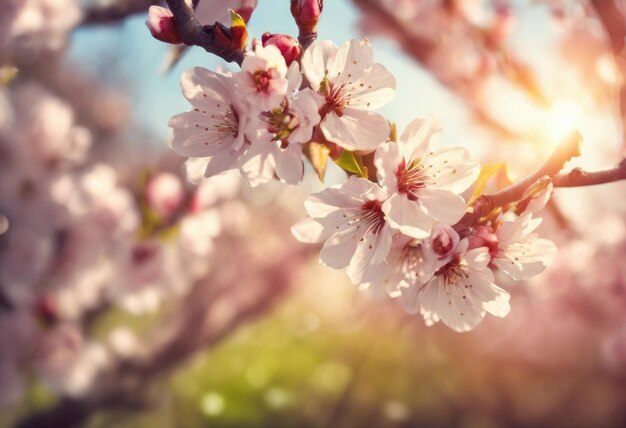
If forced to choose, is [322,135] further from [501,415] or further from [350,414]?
[501,415]

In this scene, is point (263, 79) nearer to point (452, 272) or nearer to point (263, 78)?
point (263, 78)

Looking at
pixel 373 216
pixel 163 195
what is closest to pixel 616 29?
pixel 373 216

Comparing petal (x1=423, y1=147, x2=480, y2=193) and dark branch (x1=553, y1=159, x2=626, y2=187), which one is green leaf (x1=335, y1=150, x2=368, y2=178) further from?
dark branch (x1=553, y1=159, x2=626, y2=187)

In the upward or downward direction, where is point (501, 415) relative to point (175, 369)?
downward

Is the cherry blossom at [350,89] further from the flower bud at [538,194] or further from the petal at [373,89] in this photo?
the flower bud at [538,194]

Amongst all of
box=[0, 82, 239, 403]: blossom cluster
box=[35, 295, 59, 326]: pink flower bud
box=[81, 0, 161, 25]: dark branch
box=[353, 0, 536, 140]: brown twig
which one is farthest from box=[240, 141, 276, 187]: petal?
box=[35, 295, 59, 326]: pink flower bud

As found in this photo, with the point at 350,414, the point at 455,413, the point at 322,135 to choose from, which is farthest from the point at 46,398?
the point at 322,135
